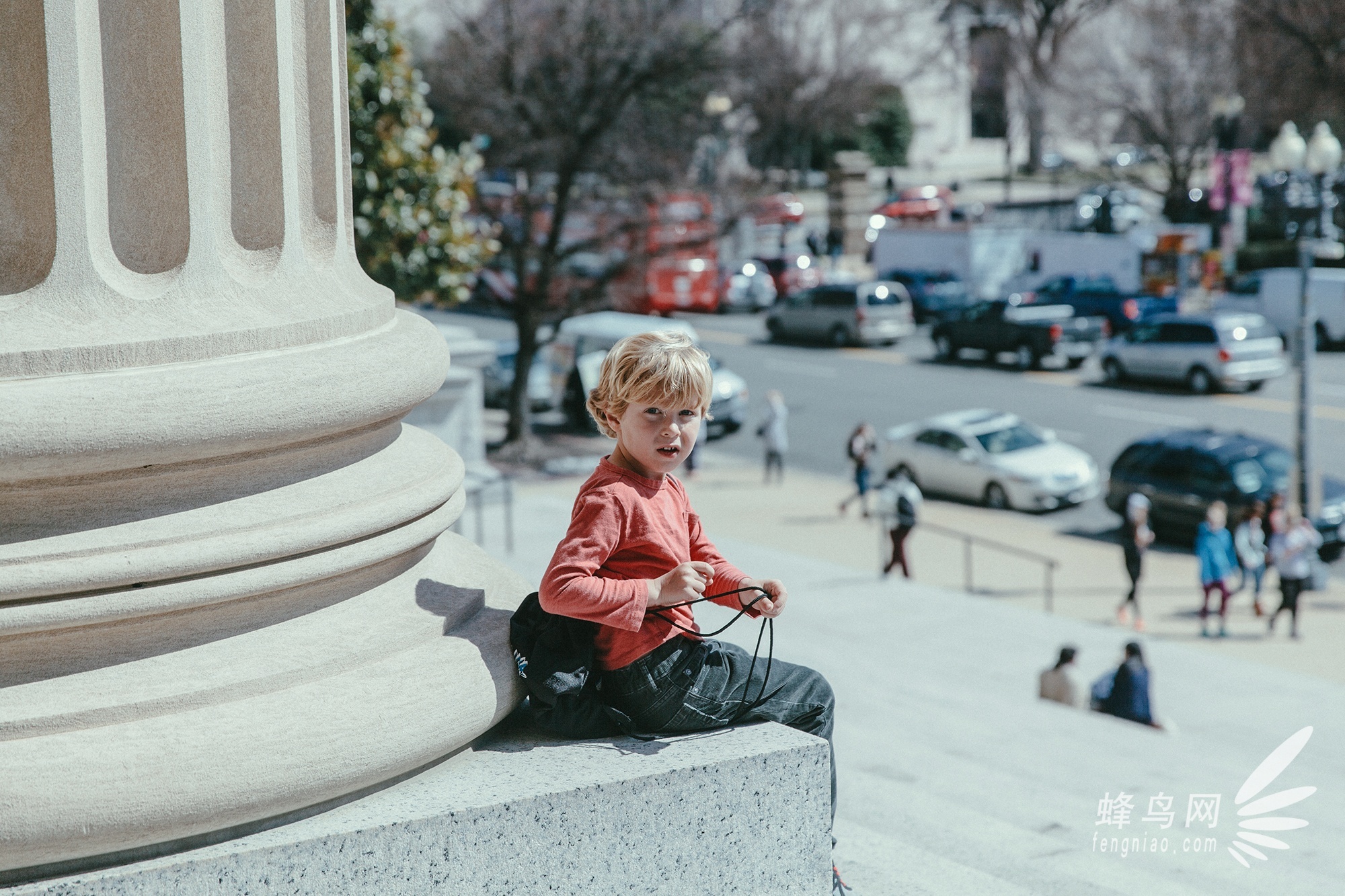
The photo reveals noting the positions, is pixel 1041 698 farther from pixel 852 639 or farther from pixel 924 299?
pixel 924 299

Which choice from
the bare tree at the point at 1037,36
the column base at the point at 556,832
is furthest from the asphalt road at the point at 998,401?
the bare tree at the point at 1037,36

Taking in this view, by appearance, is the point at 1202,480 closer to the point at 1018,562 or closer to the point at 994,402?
the point at 1018,562

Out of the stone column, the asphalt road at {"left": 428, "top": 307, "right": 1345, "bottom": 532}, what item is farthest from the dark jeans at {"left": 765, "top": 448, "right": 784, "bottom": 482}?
the stone column

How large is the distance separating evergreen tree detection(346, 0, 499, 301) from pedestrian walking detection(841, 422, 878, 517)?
714 cm

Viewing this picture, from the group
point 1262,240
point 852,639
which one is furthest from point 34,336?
point 1262,240

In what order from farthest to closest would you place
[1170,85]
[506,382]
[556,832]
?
[1170,85] → [506,382] → [556,832]

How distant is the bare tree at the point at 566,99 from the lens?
2303 cm

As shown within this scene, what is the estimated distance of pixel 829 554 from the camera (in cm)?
1838

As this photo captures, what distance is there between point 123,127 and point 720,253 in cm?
4242

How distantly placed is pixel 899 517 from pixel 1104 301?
831 inches

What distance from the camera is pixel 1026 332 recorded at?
109 ft

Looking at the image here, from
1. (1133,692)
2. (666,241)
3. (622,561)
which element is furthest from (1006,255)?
(622,561)

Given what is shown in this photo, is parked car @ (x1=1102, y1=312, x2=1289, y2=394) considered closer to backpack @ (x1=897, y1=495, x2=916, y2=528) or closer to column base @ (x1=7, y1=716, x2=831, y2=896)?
backpack @ (x1=897, y1=495, x2=916, y2=528)

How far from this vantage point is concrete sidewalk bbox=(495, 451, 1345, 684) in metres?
15.3
